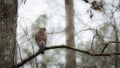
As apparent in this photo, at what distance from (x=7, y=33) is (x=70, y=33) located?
395 cm

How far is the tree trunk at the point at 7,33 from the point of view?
3.00 meters

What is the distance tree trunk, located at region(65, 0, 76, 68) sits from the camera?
672cm

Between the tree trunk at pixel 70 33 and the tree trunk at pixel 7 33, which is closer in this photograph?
the tree trunk at pixel 7 33

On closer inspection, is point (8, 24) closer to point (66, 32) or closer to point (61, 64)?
point (66, 32)

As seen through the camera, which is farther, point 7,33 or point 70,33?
point 70,33

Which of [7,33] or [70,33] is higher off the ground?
[7,33]

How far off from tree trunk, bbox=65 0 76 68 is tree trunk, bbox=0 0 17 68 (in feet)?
11.8

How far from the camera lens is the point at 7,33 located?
3.07 m

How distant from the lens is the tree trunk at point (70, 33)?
6.72m

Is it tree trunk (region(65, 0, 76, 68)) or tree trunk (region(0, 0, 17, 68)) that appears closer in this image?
tree trunk (region(0, 0, 17, 68))

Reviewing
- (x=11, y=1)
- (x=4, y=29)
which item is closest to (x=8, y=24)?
(x=4, y=29)

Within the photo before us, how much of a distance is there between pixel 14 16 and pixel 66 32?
388 centimetres

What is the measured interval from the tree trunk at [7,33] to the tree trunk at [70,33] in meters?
3.58

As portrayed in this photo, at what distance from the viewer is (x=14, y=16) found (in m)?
3.17
